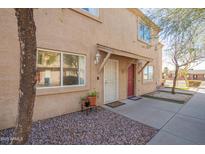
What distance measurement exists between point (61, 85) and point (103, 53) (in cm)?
278

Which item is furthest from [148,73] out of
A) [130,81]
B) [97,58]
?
[97,58]

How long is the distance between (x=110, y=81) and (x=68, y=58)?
301 centimetres

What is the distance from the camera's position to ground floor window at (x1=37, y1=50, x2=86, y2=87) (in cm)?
458

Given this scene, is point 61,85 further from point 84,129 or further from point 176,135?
point 176,135

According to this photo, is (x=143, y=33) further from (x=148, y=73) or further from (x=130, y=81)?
(x=130, y=81)

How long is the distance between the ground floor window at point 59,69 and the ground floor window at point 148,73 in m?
6.91

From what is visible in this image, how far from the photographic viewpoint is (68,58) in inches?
208

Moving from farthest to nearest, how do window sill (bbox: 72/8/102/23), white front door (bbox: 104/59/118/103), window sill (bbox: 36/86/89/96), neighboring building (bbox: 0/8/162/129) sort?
white front door (bbox: 104/59/118/103), window sill (bbox: 72/8/102/23), window sill (bbox: 36/86/89/96), neighboring building (bbox: 0/8/162/129)

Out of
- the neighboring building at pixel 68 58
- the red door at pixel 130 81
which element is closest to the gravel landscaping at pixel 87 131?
the neighboring building at pixel 68 58

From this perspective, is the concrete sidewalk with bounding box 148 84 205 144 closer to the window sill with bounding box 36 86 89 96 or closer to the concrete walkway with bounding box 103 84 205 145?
the concrete walkway with bounding box 103 84 205 145

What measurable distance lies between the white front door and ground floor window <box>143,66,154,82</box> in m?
4.18

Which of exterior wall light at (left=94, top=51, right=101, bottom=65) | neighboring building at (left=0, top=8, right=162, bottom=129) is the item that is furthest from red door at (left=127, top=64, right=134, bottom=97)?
exterior wall light at (left=94, top=51, right=101, bottom=65)

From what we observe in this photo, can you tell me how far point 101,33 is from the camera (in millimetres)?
6551
